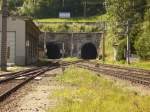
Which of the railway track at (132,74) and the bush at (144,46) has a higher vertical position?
the bush at (144,46)

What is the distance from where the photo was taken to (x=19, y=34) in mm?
56594

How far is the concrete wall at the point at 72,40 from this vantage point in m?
107

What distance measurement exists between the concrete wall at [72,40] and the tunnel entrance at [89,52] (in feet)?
11.2

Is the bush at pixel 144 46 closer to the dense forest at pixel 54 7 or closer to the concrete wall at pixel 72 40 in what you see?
the concrete wall at pixel 72 40

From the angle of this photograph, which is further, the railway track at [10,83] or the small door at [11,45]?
the small door at [11,45]

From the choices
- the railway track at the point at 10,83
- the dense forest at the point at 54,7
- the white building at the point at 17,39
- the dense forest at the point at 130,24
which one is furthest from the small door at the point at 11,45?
the dense forest at the point at 54,7

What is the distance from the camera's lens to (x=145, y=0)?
76.6 metres

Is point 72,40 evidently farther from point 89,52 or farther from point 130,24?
point 130,24

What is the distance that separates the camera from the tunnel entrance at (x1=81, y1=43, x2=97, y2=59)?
367ft

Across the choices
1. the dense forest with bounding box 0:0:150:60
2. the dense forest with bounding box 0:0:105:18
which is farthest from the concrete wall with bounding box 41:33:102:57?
the dense forest with bounding box 0:0:105:18

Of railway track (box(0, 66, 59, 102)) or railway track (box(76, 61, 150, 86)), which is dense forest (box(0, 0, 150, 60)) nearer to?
railway track (box(76, 61, 150, 86))

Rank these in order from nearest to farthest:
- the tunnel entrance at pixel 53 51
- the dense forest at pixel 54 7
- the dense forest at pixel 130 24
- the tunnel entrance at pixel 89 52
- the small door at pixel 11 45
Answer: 1. the small door at pixel 11 45
2. the dense forest at pixel 130 24
3. the tunnel entrance at pixel 89 52
4. the tunnel entrance at pixel 53 51
5. the dense forest at pixel 54 7

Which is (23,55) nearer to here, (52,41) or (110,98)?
(110,98)

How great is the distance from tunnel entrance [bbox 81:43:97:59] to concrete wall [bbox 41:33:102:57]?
3.43 metres
